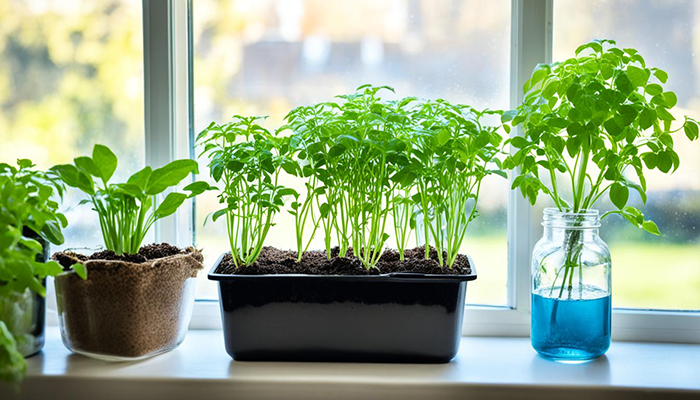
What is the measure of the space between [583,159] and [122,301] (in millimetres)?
820

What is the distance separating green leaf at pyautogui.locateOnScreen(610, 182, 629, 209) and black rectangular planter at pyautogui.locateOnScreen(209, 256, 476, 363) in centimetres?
26

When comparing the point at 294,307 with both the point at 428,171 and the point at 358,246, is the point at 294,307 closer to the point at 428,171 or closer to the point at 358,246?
the point at 358,246

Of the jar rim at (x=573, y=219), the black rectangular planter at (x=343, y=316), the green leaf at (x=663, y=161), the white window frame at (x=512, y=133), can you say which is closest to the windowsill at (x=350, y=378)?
the black rectangular planter at (x=343, y=316)

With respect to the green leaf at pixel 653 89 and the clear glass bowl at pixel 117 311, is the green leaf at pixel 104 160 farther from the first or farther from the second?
the green leaf at pixel 653 89

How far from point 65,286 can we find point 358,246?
0.51 m

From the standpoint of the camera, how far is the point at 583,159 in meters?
1.10

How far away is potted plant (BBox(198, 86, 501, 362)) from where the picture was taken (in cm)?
105

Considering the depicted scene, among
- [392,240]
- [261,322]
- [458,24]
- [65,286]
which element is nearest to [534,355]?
[392,240]

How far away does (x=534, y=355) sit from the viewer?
116 centimetres

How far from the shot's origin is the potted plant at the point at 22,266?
Answer: 77 cm

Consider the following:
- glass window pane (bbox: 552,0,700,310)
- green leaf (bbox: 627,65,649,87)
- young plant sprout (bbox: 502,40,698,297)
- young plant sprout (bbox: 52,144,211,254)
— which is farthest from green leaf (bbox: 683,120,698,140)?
young plant sprout (bbox: 52,144,211,254)

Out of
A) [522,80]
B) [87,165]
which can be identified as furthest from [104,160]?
[522,80]

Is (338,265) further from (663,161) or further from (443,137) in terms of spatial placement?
(663,161)

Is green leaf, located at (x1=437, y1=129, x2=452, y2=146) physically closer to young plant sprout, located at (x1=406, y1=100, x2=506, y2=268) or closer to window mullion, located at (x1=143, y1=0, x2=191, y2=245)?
young plant sprout, located at (x1=406, y1=100, x2=506, y2=268)
